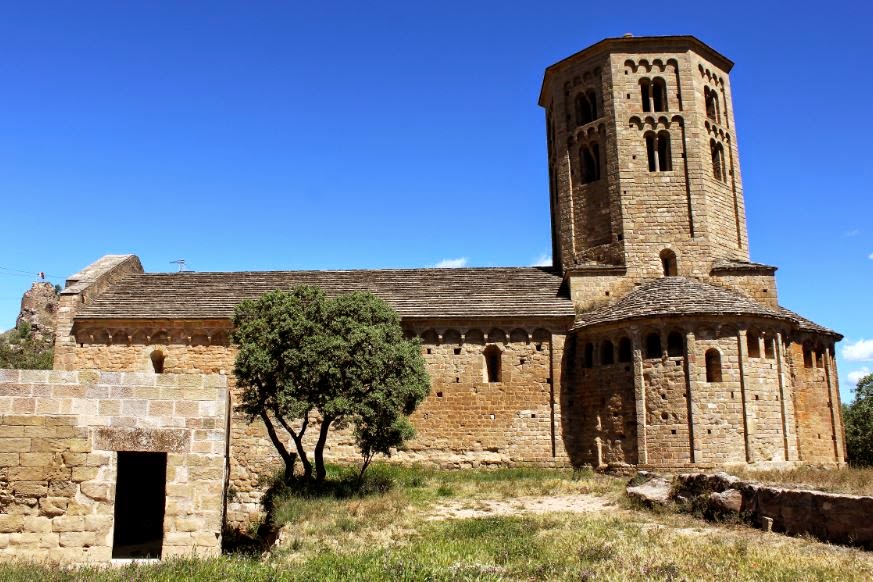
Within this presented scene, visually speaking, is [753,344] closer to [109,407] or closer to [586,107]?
[586,107]

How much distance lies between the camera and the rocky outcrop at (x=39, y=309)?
50531 millimetres

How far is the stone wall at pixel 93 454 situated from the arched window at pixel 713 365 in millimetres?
16202

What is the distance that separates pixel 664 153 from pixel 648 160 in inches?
34.4

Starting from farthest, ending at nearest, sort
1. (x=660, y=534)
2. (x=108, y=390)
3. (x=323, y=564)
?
(x=660, y=534), (x=108, y=390), (x=323, y=564)

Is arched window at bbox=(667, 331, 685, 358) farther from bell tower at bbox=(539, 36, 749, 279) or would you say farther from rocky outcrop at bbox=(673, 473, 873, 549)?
rocky outcrop at bbox=(673, 473, 873, 549)

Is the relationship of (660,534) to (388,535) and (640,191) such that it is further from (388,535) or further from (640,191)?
(640,191)

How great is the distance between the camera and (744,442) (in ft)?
69.4

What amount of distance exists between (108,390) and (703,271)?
828 inches

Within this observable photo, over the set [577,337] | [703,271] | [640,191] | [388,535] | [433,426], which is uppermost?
[640,191]

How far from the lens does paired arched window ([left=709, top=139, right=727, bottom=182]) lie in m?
27.2

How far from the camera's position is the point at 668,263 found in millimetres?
25766

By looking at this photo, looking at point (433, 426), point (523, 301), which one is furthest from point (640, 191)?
point (433, 426)

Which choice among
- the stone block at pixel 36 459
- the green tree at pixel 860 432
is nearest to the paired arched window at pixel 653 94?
the green tree at pixel 860 432

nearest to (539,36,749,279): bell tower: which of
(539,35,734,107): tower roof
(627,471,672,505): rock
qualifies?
(539,35,734,107): tower roof
